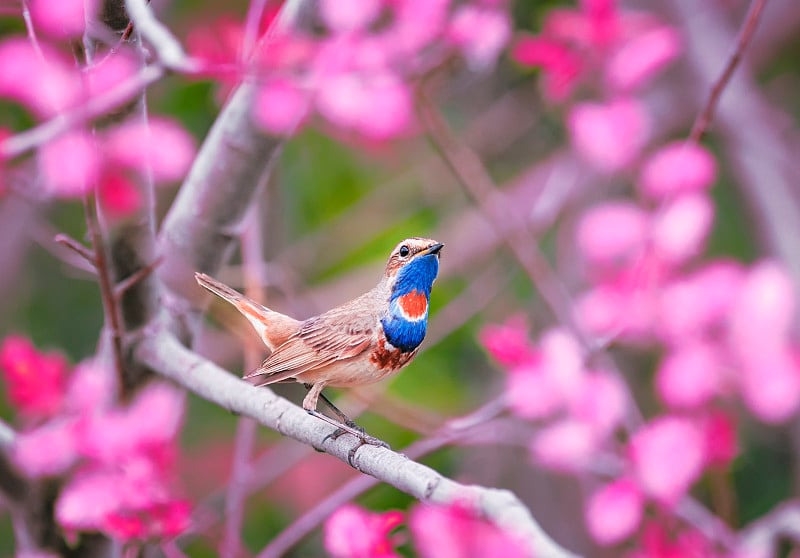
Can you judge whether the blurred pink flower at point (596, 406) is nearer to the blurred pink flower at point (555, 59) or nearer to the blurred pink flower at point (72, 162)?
the blurred pink flower at point (555, 59)

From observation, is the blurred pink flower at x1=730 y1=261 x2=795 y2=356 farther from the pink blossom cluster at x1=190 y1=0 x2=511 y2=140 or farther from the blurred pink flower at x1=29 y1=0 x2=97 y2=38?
the blurred pink flower at x1=29 y1=0 x2=97 y2=38

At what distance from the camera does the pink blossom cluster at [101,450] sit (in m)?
1.06

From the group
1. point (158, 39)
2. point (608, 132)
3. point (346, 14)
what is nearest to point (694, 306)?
point (608, 132)

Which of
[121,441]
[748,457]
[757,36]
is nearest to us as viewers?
[121,441]

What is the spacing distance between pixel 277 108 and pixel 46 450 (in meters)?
0.53

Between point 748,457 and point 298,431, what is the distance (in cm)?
222

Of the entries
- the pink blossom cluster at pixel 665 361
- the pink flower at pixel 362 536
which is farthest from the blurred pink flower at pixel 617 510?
Answer: the pink flower at pixel 362 536

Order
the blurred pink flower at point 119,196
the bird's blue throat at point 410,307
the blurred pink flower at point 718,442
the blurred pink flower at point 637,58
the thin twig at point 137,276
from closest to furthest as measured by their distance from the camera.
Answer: the bird's blue throat at point 410,307
the thin twig at point 137,276
the blurred pink flower at point 119,196
the blurred pink flower at point 718,442
the blurred pink flower at point 637,58

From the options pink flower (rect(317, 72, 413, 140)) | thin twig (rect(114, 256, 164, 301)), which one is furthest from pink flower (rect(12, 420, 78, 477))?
pink flower (rect(317, 72, 413, 140))

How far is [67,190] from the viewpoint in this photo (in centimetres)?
107

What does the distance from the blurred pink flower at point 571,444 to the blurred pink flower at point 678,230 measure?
0.31m

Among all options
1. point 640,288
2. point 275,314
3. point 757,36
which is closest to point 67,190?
point 275,314

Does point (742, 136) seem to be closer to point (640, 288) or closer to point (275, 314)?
point (640, 288)

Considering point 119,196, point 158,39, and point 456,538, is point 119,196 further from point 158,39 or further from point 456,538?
point 456,538
